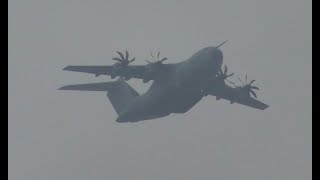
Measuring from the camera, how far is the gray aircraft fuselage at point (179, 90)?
29.2 metres

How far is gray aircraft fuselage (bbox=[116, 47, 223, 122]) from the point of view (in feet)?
95.7

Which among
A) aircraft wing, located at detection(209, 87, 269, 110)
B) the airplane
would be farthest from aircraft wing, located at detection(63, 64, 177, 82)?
aircraft wing, located at detection(209, 87, 269, 110)

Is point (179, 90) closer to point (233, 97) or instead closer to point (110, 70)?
point (110, 70)

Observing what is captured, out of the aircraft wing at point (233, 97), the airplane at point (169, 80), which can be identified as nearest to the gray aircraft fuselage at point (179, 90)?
the airplane at point (169, 80)

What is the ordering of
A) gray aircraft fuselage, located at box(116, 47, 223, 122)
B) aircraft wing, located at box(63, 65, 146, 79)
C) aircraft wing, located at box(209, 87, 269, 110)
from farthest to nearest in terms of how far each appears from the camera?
aircraft wing, located at box(209, 87, 269, 110), aircraft wing, located at box(63, 65, 146, 79), gray aircraft fuselage, located at box(116, 47, 223, 122)

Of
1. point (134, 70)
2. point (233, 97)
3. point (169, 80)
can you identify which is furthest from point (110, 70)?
point (233, 97)

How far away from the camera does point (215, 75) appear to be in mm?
30484

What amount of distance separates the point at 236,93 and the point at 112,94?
309 inches

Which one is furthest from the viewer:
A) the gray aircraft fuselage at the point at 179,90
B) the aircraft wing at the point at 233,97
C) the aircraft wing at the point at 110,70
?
the aircraft wing at the point at 233,97

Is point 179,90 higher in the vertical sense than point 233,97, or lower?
higher

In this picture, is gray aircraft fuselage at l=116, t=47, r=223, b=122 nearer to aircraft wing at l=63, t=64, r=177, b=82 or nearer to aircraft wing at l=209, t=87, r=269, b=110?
aircraft wing at l=63, t=64, r=177, b=82

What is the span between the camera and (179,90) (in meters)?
30.6

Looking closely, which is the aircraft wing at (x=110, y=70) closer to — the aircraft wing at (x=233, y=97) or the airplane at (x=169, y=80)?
the airplane at (x=169, y=80)
